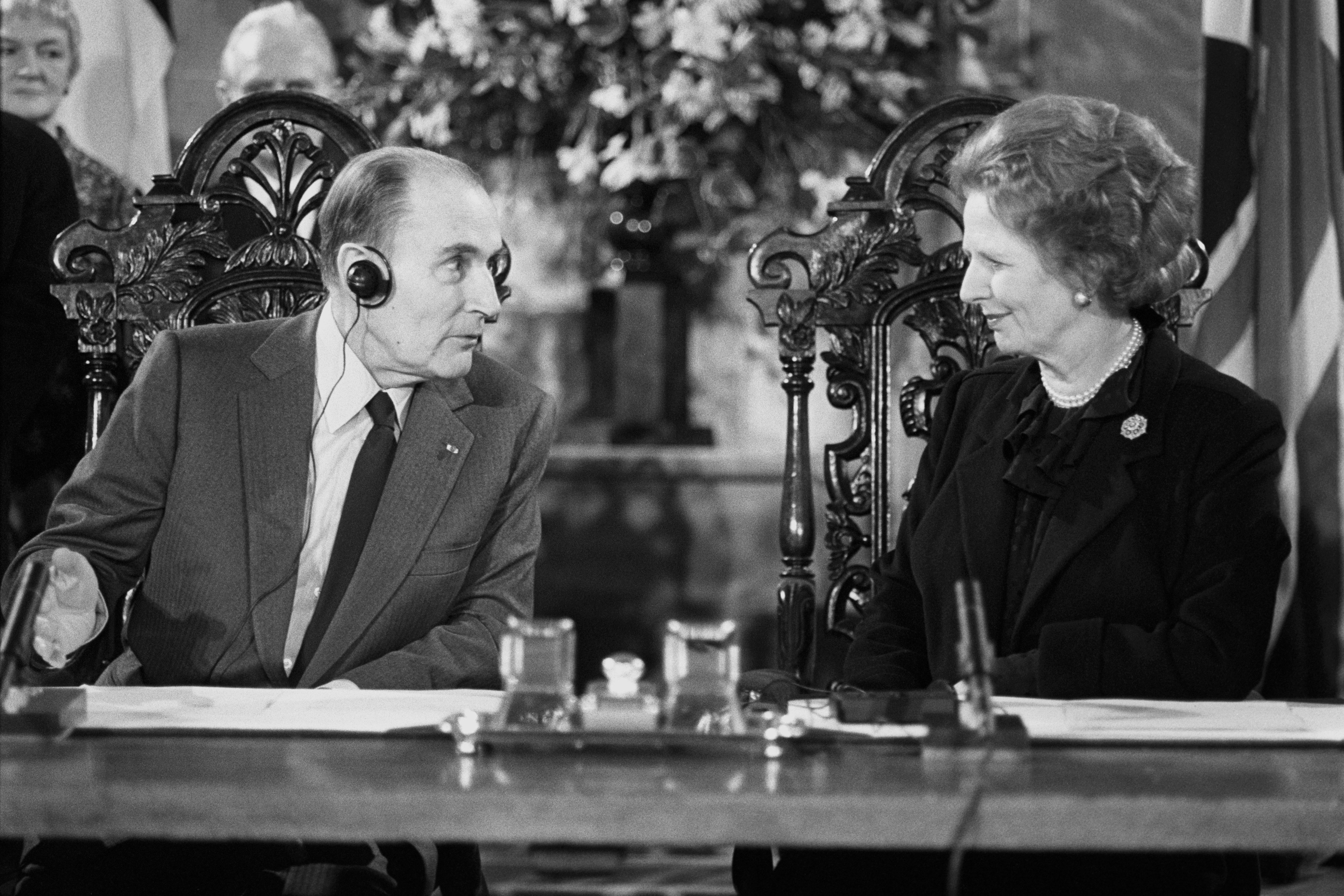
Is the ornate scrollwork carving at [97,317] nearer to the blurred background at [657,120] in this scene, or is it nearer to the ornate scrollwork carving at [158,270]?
the ornate scrollwork carving at [158,270]

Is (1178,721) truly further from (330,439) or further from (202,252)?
(202,252)

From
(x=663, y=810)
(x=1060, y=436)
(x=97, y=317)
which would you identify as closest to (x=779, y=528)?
(x=1060, y=436)

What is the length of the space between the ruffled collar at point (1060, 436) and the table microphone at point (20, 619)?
121cm

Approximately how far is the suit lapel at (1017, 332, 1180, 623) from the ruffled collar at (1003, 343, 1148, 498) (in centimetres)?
1

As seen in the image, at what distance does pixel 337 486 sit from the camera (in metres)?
2.37

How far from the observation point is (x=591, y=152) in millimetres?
4840

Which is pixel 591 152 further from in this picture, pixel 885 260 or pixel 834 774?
pixel 834 774

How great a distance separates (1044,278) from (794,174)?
286 centimetres

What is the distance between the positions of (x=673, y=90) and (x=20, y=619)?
3.31 m

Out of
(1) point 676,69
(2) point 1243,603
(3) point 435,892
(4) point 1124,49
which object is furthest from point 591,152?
(2) point 1243,603

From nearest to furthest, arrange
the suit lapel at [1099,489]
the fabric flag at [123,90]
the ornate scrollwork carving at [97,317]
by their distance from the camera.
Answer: the suit lapel at [1099,489]
the ornate scrollwork carving at [97,317]
the fabric flag at [123,90]

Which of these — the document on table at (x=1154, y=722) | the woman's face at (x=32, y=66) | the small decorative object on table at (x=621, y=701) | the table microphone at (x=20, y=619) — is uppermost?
the woman's face at (x=32, y=66)

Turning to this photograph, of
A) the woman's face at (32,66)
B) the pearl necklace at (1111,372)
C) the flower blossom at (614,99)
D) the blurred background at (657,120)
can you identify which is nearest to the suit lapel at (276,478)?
the pearl necklace at (1111,372)

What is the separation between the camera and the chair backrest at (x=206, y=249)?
2604mm
